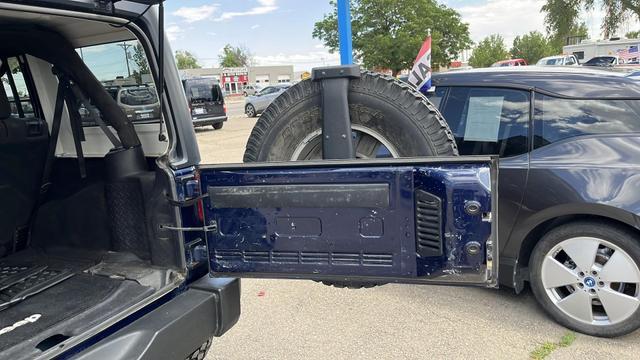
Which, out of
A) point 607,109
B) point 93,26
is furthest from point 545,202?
point 93,26

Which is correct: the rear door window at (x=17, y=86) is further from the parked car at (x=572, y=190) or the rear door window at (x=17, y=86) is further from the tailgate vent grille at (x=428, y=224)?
the parked car at (x=572, y=190)

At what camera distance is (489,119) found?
3627 mm

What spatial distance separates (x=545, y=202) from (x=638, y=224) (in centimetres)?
53

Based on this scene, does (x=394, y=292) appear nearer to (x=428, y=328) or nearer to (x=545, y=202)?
(x=428, y=328)

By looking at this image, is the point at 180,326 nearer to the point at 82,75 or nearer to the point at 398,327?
the point at 82,75

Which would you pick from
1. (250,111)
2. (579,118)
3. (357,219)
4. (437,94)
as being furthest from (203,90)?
(357,219)

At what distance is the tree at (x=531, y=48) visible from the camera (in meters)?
57.4

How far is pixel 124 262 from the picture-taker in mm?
2709

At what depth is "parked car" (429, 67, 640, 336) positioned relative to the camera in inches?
119

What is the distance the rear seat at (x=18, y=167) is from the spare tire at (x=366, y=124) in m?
1.59

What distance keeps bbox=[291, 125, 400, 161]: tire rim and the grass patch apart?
171 cm

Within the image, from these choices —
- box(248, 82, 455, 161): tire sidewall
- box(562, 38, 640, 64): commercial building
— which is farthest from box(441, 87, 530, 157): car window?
box(562, 38, 640, 64): commercial building

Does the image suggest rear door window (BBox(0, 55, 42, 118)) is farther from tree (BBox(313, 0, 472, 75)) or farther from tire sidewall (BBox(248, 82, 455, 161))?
tree (BBox(313, 0, 472, 75))

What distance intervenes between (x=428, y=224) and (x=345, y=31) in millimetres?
1277
